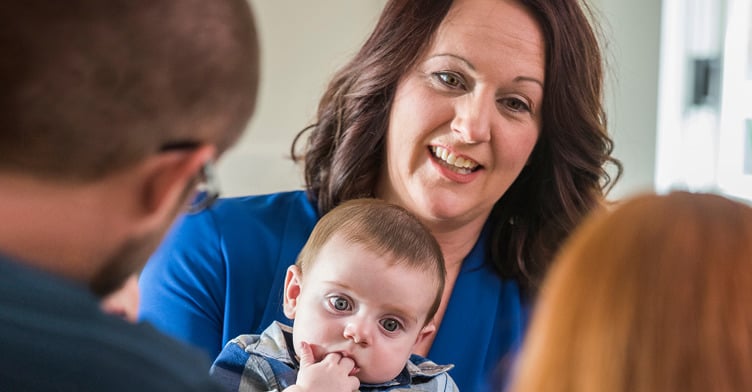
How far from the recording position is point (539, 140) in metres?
2.14

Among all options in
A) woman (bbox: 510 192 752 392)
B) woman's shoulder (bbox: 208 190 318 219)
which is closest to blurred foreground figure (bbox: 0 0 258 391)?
woman (bbox: 510 192 752 392)

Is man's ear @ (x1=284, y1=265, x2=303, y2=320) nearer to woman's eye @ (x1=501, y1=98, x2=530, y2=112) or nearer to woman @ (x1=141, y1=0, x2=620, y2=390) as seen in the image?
woman @ (x1=141, y1=0, x2=620, y2=390)

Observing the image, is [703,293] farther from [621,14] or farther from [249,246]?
[621,14]

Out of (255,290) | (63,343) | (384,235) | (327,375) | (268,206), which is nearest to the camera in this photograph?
(63,343)

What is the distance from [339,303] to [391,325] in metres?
0.09

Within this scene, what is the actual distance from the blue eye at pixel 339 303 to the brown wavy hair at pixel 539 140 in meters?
0.58

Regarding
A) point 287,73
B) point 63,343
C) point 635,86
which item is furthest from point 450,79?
point 287,73

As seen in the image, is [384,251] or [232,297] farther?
[232,297]

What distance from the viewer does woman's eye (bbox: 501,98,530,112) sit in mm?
1989

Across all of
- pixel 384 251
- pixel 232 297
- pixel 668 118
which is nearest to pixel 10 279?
pixel 384 251

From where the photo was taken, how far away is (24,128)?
29.8 inches

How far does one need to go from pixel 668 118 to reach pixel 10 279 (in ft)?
11.8

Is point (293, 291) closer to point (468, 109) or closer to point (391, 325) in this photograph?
point (391, 325)

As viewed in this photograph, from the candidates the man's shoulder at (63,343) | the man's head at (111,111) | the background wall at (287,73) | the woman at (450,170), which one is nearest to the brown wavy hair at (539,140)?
the woman at (450,170)
